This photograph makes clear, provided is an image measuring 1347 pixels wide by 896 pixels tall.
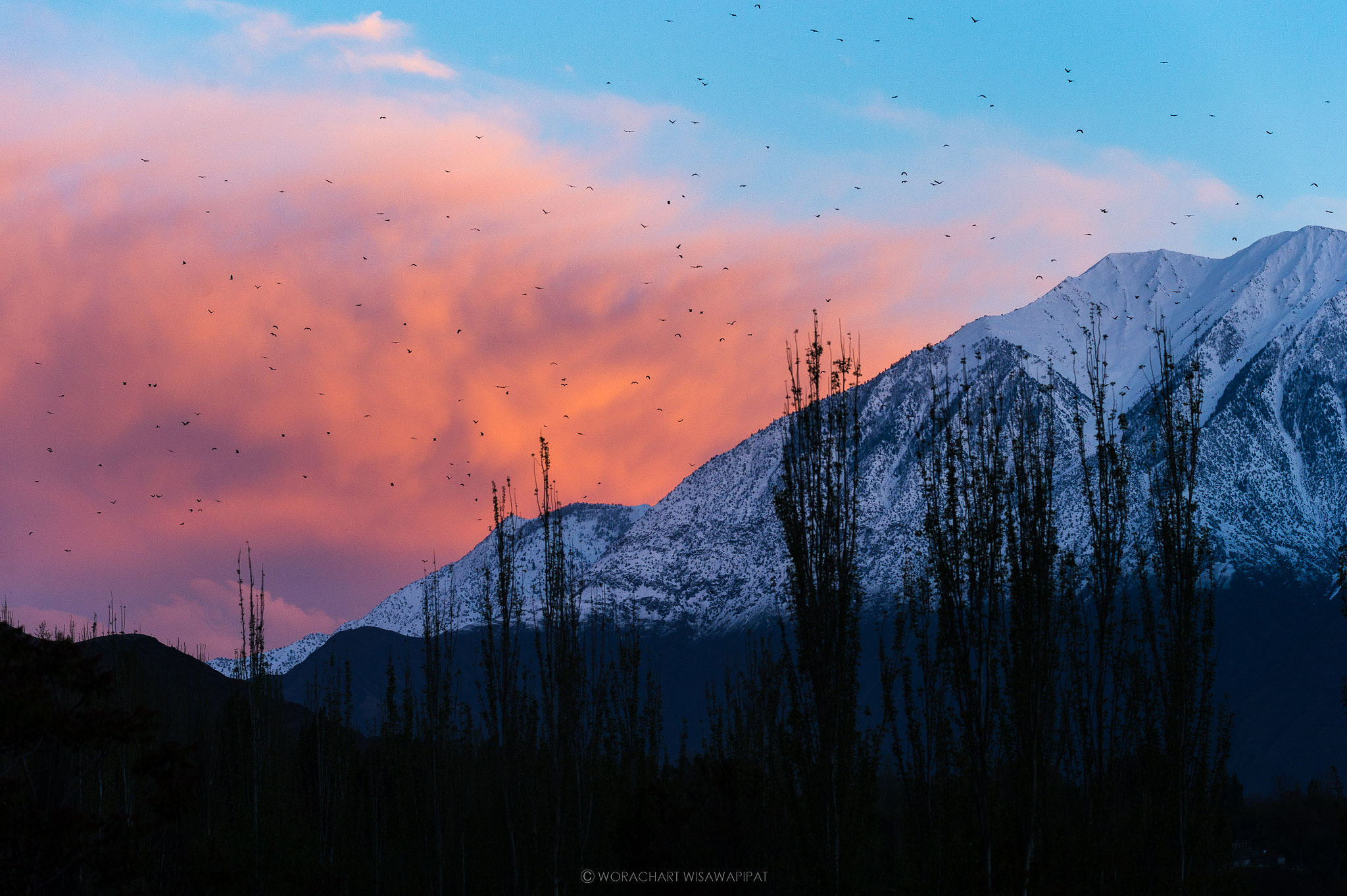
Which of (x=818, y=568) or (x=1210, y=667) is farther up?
(x=818, y=568)

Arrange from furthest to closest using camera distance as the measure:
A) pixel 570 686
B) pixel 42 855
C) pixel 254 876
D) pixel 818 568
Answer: pixel 254 876 < pixel 570 686 < pixel 818 568 < pixel 42 855

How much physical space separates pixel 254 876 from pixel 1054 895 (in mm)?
22724

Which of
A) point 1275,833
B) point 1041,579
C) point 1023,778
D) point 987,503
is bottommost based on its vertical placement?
point 1275,833

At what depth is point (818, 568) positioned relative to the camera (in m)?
19.8

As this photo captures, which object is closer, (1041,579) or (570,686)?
(1041,579)

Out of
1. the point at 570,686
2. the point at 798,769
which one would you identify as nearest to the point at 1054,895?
the point at 798,769

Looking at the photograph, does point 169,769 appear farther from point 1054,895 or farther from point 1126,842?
point 1126,842

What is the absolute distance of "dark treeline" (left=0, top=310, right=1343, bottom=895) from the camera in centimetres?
1930

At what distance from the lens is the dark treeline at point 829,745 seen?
19.3 metres

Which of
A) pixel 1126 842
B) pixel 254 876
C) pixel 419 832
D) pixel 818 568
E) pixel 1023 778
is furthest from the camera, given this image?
pixel 419 832

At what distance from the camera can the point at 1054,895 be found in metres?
22.7

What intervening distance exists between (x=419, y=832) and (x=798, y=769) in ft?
79.1

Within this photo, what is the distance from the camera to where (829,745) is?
776 inches

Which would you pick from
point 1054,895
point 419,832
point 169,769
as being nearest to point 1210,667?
point 1054,895
